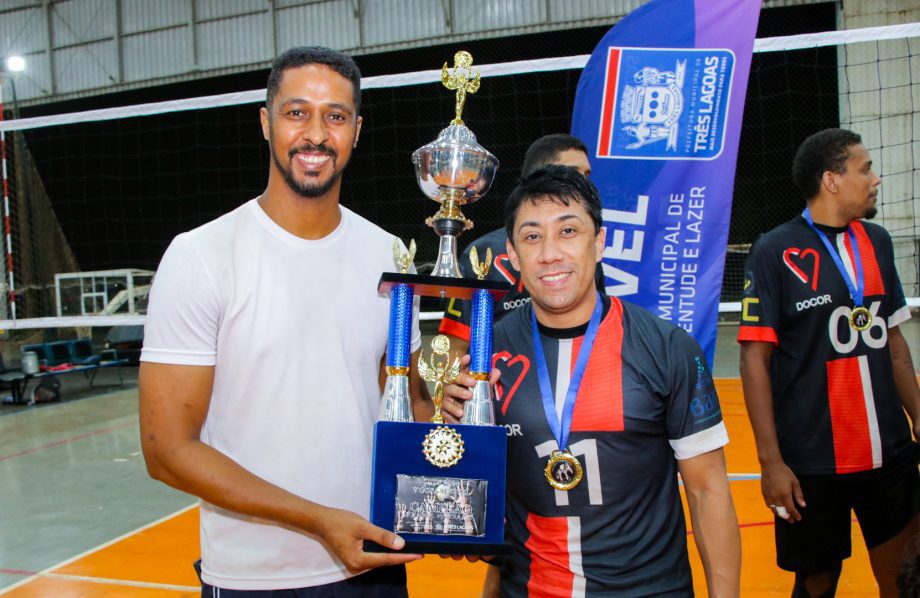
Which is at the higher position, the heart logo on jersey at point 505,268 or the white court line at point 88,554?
the heart logo on jersey at point 505,268

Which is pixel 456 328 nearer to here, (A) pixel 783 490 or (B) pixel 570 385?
(B) pixel 570 385

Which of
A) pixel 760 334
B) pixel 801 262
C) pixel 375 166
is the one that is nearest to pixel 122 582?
pixel 760 334

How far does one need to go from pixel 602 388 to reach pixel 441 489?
16.9 inches

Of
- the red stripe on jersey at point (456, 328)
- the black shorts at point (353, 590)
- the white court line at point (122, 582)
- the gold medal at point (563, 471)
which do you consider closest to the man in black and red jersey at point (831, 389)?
the red stripe on jersey at point (456, 328)

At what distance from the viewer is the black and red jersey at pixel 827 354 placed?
8.35ft

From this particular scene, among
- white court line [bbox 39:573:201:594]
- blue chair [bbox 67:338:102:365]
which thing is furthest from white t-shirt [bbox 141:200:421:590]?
blue chair [bbox 67:338:102:365]

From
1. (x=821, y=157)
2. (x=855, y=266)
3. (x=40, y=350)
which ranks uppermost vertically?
(x=821, y=157)

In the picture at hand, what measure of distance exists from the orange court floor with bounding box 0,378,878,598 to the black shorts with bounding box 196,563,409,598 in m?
1.82

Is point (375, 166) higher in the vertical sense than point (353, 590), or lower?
higher

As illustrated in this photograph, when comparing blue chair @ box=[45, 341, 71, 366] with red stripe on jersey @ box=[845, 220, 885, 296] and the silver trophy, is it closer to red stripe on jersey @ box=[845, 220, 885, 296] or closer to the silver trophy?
the silver trophy

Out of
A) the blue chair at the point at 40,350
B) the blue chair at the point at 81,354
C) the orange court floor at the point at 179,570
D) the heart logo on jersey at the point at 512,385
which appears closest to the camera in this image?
the heart logo on jersey at the point at 512,385

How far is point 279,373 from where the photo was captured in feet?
5.20

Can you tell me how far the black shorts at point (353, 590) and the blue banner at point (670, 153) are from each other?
1911 mm

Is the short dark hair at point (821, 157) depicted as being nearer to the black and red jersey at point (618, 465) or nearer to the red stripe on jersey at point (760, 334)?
the red stripe on jersey at point (760, 334)
